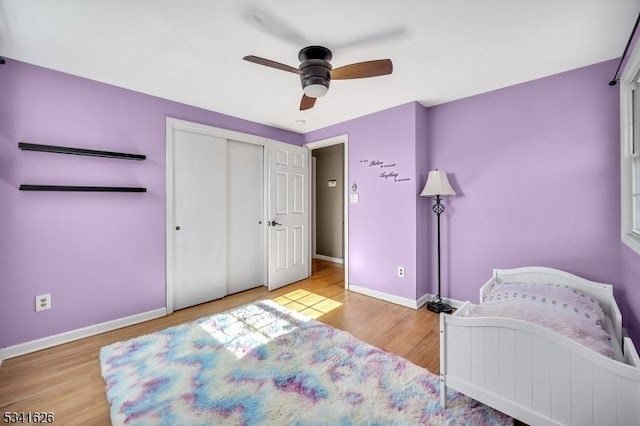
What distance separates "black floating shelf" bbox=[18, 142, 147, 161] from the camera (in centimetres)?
211

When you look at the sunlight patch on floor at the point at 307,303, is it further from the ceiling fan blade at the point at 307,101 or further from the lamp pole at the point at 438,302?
the ceiling fan blade at the point at 307,101

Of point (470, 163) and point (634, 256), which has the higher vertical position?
point (470, 163)

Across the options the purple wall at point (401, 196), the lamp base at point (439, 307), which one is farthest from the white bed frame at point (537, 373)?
the lamp base at point (439, 307)

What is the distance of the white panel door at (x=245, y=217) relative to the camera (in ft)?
11.6

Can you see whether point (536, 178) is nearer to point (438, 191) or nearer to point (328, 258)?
point (438, 191)

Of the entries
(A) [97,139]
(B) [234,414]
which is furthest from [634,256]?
(A) [97,139]

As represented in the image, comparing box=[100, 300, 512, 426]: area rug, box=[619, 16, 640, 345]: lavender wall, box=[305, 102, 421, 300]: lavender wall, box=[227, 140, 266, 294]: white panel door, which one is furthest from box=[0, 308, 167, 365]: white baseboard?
box=[619, 16, 640, 345]: lavender wall

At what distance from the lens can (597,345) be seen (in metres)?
1.25

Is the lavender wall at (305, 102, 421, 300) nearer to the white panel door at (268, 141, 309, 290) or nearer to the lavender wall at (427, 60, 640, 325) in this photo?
the lavender wall at (427, 60, 640, 325)

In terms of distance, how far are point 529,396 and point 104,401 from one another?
7.97 ft

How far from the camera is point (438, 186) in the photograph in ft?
9.18

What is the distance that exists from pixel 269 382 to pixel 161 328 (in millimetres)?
1456

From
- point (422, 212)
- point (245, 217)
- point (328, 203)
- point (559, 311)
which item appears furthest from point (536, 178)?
point (328, 203)

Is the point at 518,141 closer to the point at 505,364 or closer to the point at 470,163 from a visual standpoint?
the point at 470,163
